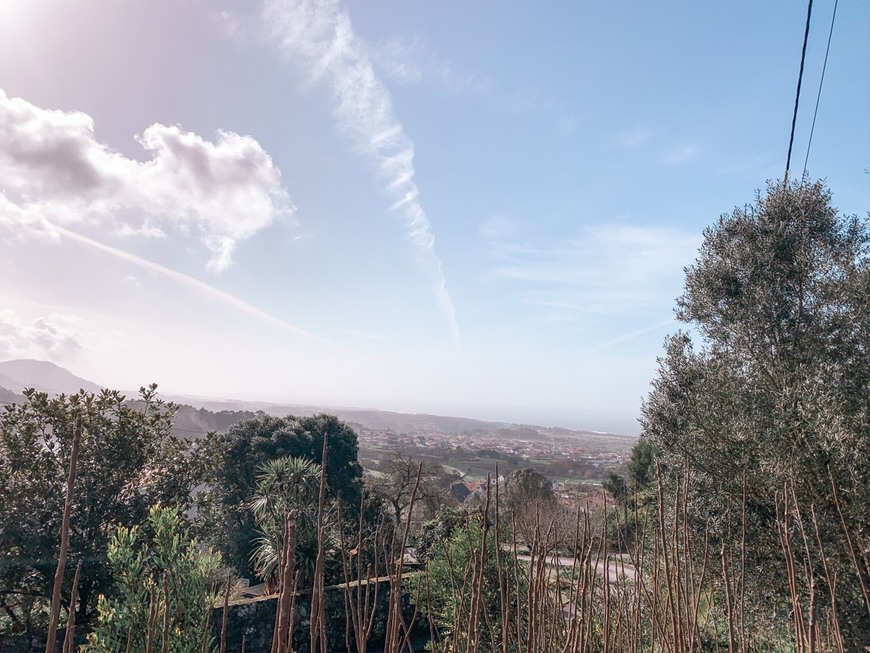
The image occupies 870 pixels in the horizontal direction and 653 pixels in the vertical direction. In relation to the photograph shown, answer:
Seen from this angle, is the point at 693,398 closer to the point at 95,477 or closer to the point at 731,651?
the point at 731,651

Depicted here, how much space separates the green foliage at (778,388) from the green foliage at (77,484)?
12117 millimetres

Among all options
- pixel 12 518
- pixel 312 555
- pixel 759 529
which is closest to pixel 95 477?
pixel 12 518

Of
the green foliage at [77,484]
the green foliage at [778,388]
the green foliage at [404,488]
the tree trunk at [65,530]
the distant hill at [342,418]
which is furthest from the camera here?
the distant hill at [342,418]

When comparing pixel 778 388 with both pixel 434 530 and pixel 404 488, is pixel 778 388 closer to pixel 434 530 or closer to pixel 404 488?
pixel 434 530

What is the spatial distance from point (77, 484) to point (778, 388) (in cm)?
1444

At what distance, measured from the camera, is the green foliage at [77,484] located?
9.91 meters

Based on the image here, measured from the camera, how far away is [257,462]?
21938 mm

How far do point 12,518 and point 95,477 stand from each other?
1.57m

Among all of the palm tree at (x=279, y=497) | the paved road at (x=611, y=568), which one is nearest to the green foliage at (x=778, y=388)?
the paved road at (x=611, y=568)

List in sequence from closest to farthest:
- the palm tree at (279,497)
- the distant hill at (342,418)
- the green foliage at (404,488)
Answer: the palm tree at (279,497), the green foliage at (404,488), the distant hill at (342,418)

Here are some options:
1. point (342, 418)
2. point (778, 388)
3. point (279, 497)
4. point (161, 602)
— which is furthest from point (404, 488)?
point (342, 418)

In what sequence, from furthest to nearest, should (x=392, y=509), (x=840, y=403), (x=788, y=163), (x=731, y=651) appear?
1. (x=392, y=509)
2. (x=840, y=403)
3. (x=788, y=163)
4. (x=731, y=651)

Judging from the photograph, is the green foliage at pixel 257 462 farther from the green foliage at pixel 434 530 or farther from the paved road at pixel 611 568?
the paved road at pixel 611 568

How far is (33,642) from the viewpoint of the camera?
33.1 ft
